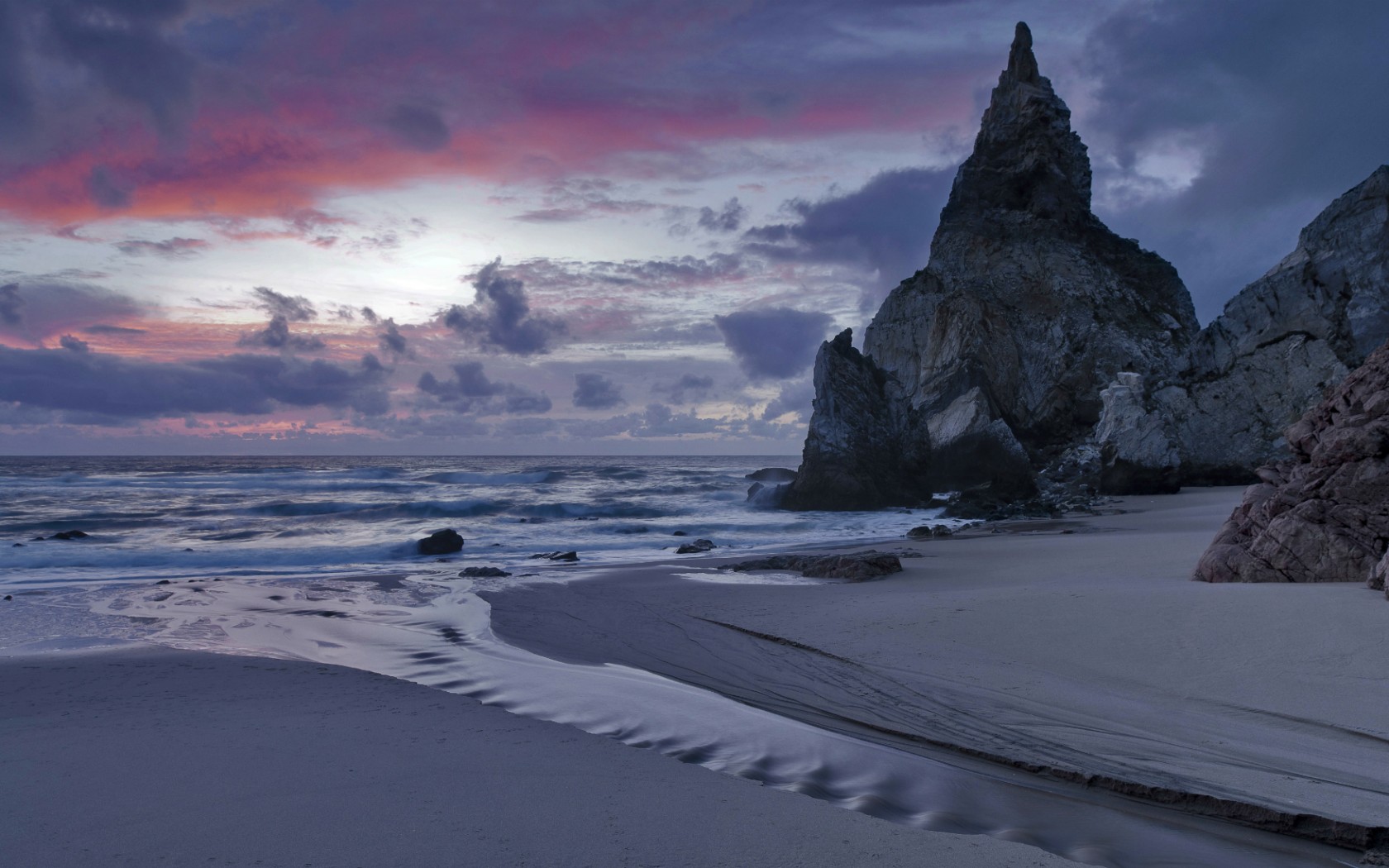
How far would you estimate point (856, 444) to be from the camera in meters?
27.8

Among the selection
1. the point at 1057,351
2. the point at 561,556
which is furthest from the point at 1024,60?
the point at 561,556

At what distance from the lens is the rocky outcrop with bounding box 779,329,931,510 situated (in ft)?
88.8

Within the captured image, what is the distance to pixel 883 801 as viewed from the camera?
334cm

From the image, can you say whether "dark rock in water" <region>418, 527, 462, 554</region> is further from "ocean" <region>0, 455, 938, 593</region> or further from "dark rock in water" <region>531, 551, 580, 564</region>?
"dark rock in water" <region>531, 551, 580, 564</region>

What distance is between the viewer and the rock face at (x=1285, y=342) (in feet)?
80.2

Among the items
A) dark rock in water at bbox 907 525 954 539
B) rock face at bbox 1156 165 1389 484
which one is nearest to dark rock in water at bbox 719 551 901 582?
dark rock in water at bbox 907 525 954 539

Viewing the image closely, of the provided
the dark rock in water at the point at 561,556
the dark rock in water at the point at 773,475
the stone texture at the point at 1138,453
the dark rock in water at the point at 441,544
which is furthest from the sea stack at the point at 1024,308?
the dark rock in water at the point at 441,544

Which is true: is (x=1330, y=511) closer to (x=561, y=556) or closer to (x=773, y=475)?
→ (x=561, y=556)

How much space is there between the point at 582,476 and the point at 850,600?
47.5 metres

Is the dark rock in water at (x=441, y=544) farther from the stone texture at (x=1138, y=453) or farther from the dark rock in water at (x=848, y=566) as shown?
the stone texture at (x=1138, y=453)

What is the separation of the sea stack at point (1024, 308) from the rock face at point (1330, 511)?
2440cm

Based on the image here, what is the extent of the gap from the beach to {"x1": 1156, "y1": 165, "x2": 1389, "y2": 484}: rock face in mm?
23466

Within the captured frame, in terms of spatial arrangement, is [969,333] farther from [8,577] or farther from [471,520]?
[8,577]

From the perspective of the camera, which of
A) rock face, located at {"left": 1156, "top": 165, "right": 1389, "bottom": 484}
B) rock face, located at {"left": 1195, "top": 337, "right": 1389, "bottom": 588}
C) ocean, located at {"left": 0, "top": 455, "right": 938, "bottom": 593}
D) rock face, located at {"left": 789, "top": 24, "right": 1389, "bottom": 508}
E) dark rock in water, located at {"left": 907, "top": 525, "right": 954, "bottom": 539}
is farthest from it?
rock face, located at {"left": 789, "top": 24, "right": 1389, "bottom": 508}
